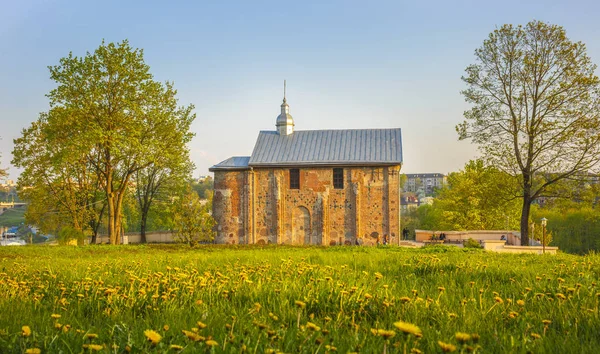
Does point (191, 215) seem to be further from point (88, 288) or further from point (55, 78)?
point (88, 288)

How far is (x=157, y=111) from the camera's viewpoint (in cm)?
2611

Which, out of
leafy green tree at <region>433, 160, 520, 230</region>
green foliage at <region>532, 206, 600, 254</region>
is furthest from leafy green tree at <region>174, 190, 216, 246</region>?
green foliage at <region>532, 206, 600, 254</region>

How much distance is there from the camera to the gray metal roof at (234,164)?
30.7 m

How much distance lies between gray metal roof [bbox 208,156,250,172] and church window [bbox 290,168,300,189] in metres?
3.16

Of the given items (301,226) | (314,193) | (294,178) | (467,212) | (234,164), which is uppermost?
(234,164)

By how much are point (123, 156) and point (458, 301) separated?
940 inches

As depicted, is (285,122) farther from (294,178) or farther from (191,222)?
(191,222)

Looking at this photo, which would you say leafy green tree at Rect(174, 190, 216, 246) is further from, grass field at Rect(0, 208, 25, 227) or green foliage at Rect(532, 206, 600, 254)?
grass field at Rect(0, 208, 25, 227)

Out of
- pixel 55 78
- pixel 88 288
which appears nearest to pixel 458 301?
pixel 88 288

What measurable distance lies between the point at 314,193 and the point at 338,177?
197 centimetres

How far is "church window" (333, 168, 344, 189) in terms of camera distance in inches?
1187

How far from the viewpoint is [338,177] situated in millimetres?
30234

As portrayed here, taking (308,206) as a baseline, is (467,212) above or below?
below

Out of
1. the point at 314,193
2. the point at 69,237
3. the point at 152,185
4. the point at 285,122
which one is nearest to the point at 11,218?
the point at 152,185
